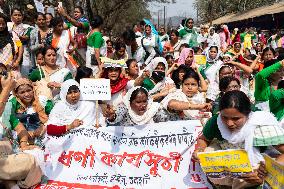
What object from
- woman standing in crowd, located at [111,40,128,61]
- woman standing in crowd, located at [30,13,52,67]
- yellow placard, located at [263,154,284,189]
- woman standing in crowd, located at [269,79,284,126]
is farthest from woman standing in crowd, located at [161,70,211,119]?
woman standing in crowd, located at [30,13,52,67]

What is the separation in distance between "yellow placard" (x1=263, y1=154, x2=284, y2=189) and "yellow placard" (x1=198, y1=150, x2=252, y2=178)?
0.18 metres

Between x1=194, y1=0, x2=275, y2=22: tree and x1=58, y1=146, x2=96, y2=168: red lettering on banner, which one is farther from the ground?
x1=194, y1=0, x2=275, y2=22: tree

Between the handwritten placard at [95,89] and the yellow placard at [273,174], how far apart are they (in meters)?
2.32

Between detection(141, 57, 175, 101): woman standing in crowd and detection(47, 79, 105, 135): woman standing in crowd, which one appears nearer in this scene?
detection(47, 79, 105, 135): woman standing in crowd

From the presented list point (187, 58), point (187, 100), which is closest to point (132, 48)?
point (187, 58)

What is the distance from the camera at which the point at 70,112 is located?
5.48 m

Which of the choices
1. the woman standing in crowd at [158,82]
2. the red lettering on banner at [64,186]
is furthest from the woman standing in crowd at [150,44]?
the red lettering on banner at [64,186]

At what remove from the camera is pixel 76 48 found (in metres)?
8.78

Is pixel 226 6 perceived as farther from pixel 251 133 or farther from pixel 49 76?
pixel 251 133

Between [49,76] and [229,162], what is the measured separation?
3.85m

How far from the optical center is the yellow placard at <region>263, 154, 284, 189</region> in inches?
130

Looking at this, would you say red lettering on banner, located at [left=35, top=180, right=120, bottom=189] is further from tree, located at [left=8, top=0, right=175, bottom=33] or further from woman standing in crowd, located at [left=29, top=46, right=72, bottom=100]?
tree, located at [left=8, top=0, right=175, bottom=33]

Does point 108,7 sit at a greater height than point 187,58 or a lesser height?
greater

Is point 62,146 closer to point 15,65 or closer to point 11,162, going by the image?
point 11,162
